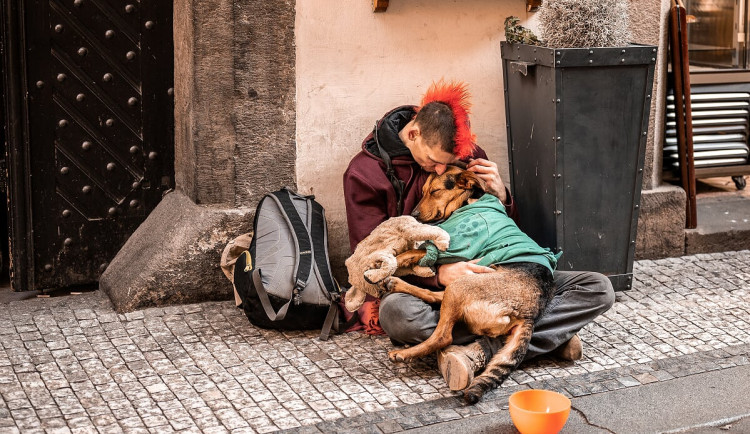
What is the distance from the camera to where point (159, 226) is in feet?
17.3

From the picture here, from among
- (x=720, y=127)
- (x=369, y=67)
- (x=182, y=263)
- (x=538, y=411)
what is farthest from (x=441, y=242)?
(x=720, y=127)

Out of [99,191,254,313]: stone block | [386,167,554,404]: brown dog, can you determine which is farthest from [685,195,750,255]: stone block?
[99,191,254,313]: stone block

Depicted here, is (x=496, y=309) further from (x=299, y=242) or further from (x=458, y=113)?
(x=299, y=242)

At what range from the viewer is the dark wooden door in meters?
5.14

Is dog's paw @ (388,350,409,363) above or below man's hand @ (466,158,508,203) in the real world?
below

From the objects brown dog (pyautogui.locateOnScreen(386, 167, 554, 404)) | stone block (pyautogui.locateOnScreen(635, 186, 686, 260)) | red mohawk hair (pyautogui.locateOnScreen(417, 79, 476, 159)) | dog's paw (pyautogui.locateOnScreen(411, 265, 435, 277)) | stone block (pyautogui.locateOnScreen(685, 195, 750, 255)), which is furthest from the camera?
stone block (pyautogui.locateOnScreen(685, 195, 750, 255))

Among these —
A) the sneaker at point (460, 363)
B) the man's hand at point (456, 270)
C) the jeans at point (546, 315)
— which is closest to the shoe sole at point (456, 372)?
the sneaker at point (460, 363)

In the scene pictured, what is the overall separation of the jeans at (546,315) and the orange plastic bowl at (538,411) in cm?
48

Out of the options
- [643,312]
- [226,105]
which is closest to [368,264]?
[226,105]

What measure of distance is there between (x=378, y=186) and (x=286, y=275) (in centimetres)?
59

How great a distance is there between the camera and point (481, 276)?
428 cm

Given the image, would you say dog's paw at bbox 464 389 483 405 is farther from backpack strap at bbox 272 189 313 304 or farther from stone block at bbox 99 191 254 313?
stone block at bbox 99 191 254 313

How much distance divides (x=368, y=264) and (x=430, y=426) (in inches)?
32.2

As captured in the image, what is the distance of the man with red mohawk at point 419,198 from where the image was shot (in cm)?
432
